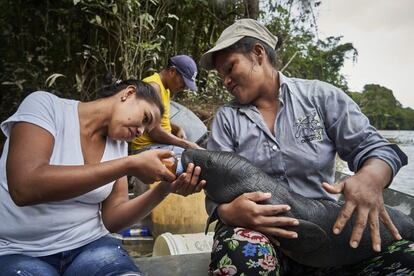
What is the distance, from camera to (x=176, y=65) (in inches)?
173

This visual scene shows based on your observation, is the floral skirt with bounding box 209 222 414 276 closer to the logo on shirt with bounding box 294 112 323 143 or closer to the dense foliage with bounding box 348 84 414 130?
the logo on shirt with bounding box 294 112 323 143

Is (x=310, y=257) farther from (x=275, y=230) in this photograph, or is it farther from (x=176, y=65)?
(x=176, y=65)

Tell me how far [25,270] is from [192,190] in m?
0.84

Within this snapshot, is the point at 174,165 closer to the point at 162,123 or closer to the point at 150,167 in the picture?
the point at 150,167

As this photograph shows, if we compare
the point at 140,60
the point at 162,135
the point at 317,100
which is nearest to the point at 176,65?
the point at 162,135

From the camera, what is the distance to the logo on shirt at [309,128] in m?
2.07

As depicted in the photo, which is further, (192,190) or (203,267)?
(203,267)

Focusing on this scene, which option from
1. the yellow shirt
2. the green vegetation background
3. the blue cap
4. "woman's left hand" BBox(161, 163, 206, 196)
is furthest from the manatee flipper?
the green vegetation background

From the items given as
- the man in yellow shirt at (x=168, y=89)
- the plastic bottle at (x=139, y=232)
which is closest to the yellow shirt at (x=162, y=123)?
the man in yellow shirt at (x=168, y=89)

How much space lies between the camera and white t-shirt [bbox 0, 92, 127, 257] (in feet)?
5.53

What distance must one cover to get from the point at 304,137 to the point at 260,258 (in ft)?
2.53

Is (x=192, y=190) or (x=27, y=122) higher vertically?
(x=27, y=122)

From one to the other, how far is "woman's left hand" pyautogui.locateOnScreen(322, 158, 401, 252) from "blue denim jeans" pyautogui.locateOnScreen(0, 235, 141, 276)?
A: 96 cm

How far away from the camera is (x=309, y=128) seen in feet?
6.86
